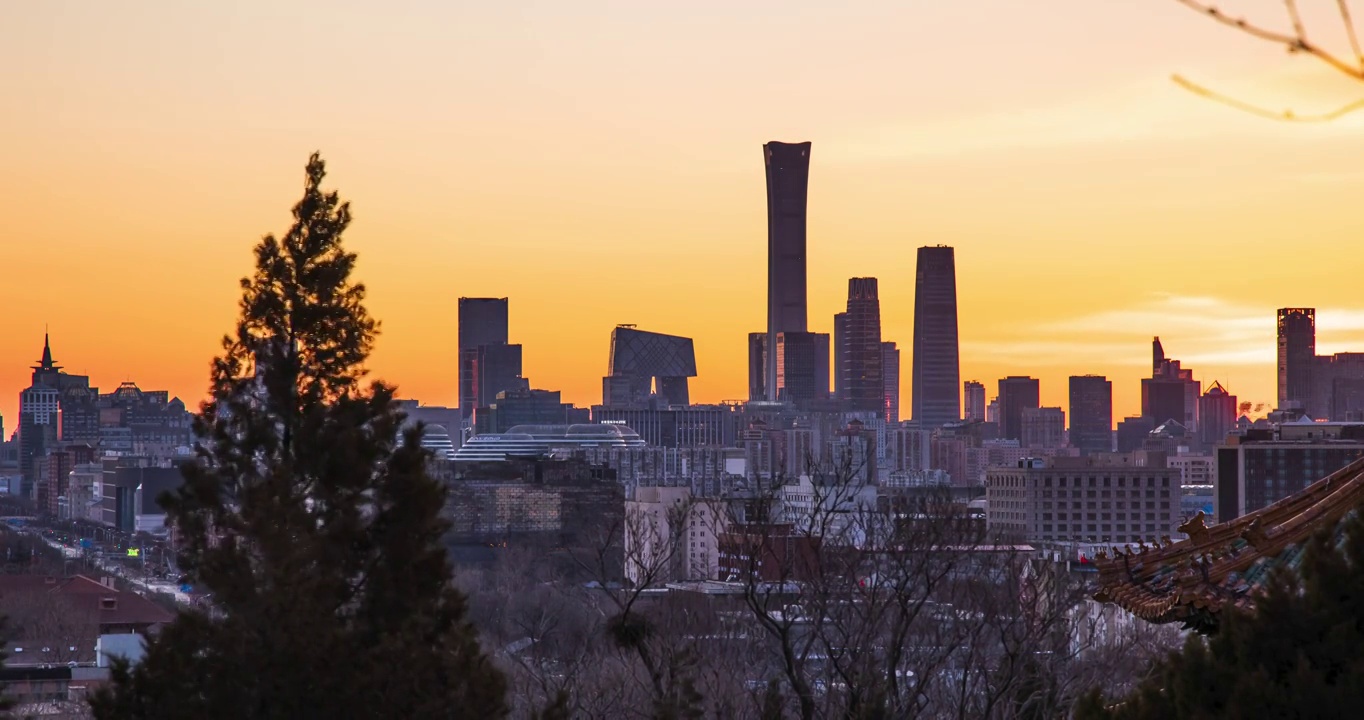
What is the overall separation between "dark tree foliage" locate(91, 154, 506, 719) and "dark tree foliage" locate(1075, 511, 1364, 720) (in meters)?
4.52

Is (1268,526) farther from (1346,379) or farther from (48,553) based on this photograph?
(1346,379)

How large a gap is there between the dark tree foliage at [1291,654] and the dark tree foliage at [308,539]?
4518mm

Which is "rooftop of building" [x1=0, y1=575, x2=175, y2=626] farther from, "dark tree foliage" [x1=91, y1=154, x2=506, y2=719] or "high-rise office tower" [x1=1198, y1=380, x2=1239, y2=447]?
"high-rise office tower" [x1=1198, y1=380, x2=1239, y2=447]

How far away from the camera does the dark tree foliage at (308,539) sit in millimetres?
10422

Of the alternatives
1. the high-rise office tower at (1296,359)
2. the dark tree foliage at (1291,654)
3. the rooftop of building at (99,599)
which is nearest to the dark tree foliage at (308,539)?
the dark tree foliage at (1291,654)

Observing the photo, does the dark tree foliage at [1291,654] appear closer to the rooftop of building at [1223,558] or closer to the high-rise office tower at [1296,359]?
the rooftop of building at [1223,558]

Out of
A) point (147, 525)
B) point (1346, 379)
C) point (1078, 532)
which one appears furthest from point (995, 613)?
point (1346, 379)

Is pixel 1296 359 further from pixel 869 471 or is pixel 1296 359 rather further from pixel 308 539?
pixel 308 539

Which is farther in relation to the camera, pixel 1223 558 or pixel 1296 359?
pixel 1296 359

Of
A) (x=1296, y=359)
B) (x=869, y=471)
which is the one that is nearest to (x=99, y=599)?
(x=869, y=471)

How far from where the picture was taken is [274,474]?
429 inches

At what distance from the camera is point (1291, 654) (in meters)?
6.76

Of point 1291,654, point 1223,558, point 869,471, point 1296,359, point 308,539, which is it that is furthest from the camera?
point 1296,359

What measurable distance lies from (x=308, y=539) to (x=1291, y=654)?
5.55m
